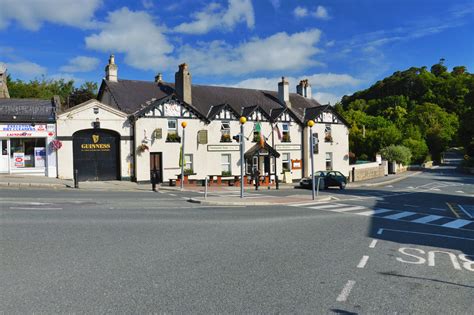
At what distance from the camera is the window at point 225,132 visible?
33812 mm

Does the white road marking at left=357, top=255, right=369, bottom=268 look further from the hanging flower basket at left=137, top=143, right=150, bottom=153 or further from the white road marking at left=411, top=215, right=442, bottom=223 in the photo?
the hanging flower basket at left=137, top=143, right=150, bottom=153

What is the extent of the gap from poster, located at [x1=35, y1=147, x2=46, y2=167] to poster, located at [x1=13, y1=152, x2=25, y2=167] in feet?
2.68

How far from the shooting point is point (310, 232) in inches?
469

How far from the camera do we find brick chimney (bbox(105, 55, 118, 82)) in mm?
33531

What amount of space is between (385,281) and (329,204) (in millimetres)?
13449

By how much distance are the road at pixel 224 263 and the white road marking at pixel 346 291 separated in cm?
2

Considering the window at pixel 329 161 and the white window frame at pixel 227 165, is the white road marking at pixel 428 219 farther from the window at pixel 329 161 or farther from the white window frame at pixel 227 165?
the window at pixel 329 161

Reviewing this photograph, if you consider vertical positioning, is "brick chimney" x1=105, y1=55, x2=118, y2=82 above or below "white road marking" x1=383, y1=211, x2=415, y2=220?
above

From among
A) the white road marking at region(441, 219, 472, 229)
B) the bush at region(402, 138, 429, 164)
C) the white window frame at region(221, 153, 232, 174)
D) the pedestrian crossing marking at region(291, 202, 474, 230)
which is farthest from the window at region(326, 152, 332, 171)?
the bush at region(402, 138, 429, 164)

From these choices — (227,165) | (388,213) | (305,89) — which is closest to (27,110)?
(227,165)

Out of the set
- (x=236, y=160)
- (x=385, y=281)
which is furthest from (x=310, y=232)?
(x=236, y=160)

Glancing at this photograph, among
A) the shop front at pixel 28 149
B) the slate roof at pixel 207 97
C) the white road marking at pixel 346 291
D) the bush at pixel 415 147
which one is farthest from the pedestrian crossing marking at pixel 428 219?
the bush at pixel 415 147

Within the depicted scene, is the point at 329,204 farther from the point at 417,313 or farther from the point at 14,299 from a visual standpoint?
the point at 14,299

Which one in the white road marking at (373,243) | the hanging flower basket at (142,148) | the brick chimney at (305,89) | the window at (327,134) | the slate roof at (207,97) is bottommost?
the white road marking at (373,243)
